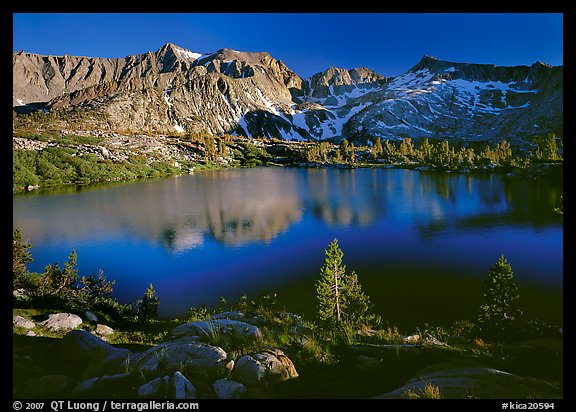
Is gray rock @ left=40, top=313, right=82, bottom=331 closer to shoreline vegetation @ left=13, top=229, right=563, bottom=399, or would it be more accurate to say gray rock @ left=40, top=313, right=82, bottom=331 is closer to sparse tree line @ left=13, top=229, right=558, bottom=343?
shoreline vegetation @ left=13, top=229, right=563, bottom=399

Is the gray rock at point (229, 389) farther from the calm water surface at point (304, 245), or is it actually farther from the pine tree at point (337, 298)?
the calm water surface at point (304, 245)

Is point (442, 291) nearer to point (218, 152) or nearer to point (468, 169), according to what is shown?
point (468, 169)

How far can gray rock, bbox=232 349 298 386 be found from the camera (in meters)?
6.79

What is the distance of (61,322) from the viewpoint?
1154 cm

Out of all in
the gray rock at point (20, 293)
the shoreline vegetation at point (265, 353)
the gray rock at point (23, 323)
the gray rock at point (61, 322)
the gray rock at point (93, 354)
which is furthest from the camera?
the gray rock at point (20, 293)

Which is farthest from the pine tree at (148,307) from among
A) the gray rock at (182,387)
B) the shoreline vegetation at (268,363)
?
the gray rock at (182,387)

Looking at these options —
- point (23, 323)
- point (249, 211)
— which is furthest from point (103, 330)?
point (249, 211)

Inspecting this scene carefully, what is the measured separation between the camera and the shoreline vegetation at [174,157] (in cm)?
9068

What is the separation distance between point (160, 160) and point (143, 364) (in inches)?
5342

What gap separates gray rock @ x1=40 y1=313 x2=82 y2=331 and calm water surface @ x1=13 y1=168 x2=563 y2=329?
7.49 m

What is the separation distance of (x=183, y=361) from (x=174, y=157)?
150 metres

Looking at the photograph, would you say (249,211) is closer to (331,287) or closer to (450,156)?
(331,287)

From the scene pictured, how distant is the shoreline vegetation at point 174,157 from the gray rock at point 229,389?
91.9 metres

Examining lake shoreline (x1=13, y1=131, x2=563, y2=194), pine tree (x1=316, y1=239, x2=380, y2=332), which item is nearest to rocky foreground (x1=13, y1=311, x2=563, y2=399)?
pine tree (x1=316, y1=239, x2=380, y2=332)
